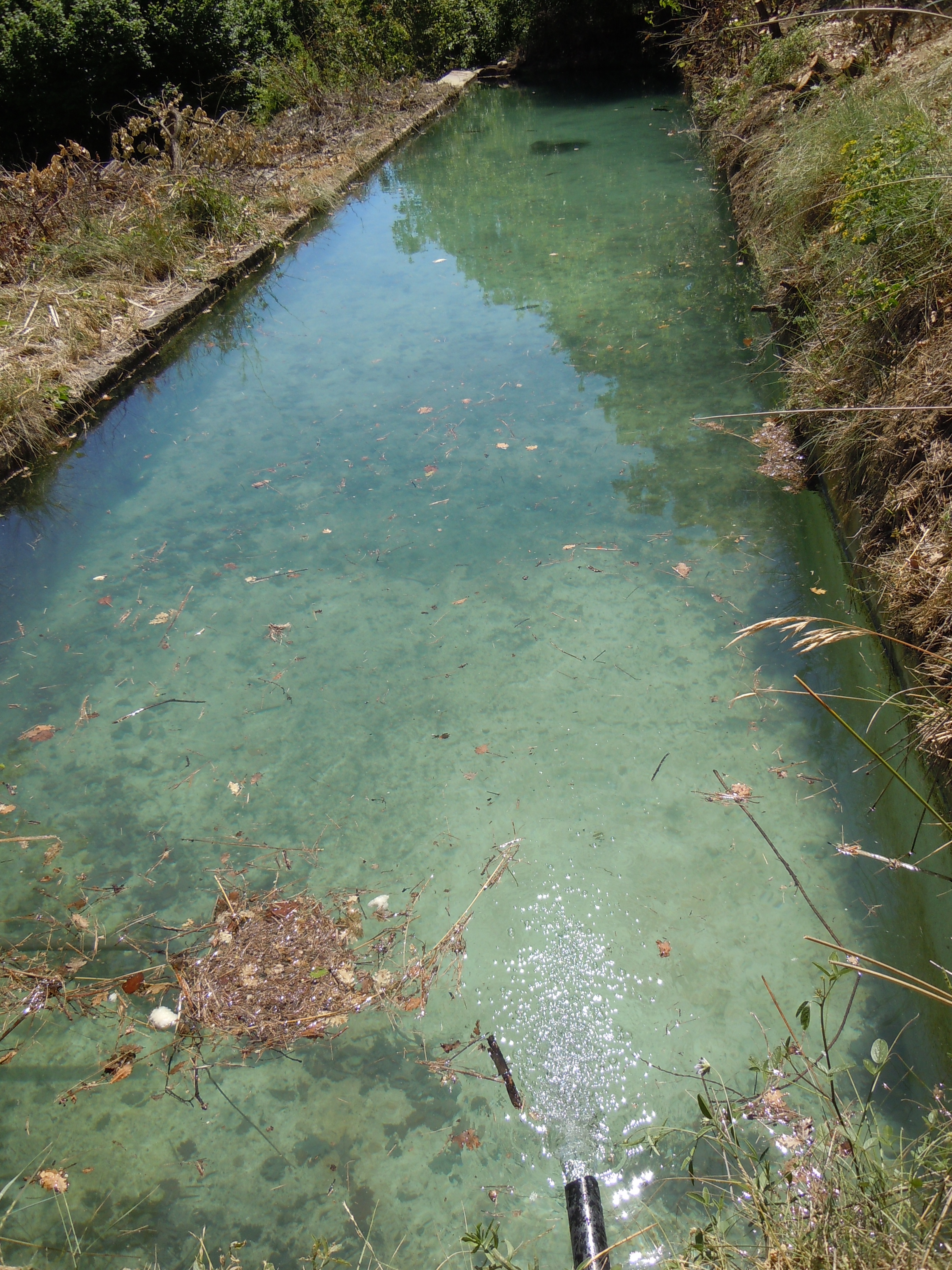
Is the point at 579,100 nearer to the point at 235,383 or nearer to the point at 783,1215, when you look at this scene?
the point at 235,383

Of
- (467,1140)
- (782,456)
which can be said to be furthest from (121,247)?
(467,1140)

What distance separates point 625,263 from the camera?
7.05m

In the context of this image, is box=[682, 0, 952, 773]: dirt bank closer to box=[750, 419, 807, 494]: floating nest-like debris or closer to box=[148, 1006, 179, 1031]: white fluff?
box=[750, 419, 807, 494]: floating nest-like debris

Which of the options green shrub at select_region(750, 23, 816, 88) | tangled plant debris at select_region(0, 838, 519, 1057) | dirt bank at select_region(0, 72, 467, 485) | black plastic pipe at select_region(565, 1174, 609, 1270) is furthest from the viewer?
green shrub at select_region(750, 23, 816, 88)

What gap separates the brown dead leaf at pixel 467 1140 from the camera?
2117mm

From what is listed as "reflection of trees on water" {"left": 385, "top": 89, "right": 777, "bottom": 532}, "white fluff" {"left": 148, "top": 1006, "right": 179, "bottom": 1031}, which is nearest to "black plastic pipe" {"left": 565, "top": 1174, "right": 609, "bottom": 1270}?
"white fluff" {"left": 148, "top": 1006, "right": 179, "bottom": 1031}

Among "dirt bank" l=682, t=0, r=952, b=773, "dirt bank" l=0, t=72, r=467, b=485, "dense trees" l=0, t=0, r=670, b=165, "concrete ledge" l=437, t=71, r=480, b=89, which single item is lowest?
"dirt bank" l=682, t=0, r=952, b=773

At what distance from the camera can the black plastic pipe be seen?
1.80 m

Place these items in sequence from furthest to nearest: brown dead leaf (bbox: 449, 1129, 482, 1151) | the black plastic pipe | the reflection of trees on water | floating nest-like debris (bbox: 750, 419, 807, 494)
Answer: the reflection of trees on water
floating nest-like debris (bbox: 750, 419, 807, 494)
brown dead leaf (bbox: 449, 1129, 482, 1151)
the black plastic pipe

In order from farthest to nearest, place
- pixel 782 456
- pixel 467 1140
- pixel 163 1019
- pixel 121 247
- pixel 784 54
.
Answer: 1. pixel 784 54
2. pixel 121 247
3. pixel 782 456
4. pixel 163 1019
5. pixel 467 1140

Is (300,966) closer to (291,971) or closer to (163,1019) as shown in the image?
(291,971)

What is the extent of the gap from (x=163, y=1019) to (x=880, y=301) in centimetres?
400

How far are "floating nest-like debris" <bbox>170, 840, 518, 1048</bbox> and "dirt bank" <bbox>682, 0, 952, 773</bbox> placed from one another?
181cm

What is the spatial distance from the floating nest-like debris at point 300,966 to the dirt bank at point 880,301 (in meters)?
1.81
